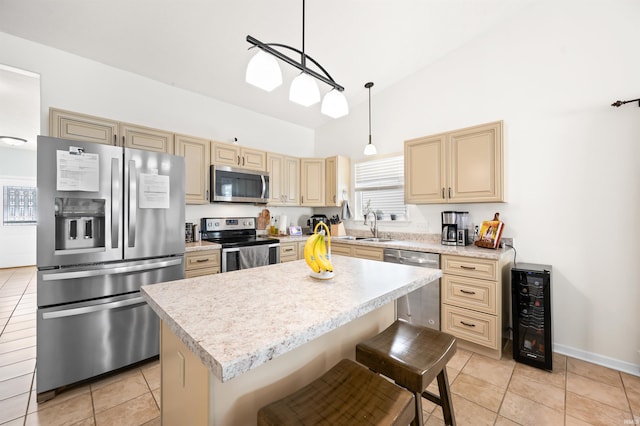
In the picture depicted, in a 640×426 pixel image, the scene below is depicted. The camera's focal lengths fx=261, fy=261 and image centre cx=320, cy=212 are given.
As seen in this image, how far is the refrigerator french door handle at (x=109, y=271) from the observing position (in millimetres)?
1915

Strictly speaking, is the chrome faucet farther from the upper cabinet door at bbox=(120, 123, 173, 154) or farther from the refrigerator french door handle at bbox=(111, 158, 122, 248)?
the refrigerator french door handle at bbox=(111, 158, 122, 248)

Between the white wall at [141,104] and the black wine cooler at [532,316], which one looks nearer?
the black wine cooler at [532,316]

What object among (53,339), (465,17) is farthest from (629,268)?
(53,339)

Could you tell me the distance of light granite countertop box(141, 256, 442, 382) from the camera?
0.71 m

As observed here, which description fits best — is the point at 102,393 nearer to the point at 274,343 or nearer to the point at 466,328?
the point at 274,343

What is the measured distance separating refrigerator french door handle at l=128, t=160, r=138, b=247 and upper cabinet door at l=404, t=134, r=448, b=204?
292cm

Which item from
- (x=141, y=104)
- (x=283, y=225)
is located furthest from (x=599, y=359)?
(x=141, y=104)

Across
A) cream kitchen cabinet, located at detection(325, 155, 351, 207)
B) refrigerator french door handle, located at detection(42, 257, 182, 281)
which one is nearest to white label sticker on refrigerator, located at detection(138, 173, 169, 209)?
refrigerator french door handle, located at detection(42, 257, 182, 281)

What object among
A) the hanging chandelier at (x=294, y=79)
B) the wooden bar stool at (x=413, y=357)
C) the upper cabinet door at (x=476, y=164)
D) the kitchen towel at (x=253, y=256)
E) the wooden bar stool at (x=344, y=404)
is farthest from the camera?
the kitchen towel at (x=253, y=256)

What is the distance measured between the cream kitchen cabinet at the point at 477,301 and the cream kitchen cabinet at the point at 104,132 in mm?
3353

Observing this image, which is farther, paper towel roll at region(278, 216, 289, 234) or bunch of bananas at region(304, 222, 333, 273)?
paper towel roll at region(278, 216, 289, 234)

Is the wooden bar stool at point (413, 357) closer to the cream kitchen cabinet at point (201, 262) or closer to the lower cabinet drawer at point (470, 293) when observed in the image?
the lower cabinet drawer at point (470, 293)

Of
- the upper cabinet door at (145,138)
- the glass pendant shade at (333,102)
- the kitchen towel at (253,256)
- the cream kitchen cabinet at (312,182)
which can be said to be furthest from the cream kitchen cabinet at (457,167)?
the upper cabinet door at (145,138)

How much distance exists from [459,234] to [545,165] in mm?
1058
